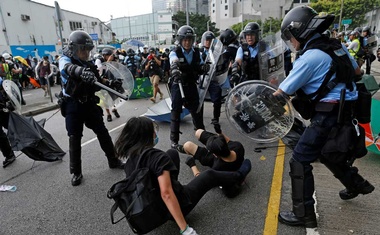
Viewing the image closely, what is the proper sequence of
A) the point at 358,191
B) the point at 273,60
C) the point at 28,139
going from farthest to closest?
the point at 273,60 < the point at 28,139 < the point at 358,191

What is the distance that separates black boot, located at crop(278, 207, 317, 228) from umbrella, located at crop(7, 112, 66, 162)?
130 inches

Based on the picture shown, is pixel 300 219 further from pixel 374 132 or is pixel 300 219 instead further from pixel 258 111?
pixel 374 132

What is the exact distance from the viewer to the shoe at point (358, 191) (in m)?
2.29

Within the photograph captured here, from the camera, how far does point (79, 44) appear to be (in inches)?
116

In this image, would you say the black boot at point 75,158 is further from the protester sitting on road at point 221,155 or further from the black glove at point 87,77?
the protester sitting on road at point 221,155

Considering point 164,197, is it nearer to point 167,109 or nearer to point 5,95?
point 5,95

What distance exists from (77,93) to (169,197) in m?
1.74

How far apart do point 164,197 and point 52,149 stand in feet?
9.08

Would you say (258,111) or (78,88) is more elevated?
(78,88)

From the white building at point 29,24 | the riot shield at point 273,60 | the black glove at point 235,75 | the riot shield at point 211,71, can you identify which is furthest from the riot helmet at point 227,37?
the white building at point 29,24

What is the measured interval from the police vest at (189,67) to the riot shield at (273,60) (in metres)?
1.02

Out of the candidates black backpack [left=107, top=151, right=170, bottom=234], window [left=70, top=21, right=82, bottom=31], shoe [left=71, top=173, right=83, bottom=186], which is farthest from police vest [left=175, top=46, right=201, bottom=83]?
window [left=70, top=21, right=82, bottom=31]

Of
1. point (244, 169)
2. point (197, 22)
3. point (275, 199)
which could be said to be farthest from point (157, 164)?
point (197, 22)

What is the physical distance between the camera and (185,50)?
3898 mm
